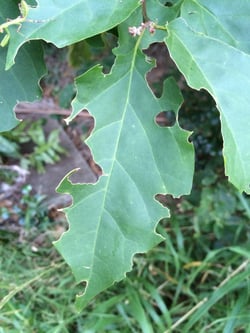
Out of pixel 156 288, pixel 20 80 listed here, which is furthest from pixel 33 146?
pixel 20 80

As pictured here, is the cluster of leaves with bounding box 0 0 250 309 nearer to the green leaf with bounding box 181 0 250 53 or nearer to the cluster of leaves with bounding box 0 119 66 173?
the green leaf with bounding box 181 0 250 53

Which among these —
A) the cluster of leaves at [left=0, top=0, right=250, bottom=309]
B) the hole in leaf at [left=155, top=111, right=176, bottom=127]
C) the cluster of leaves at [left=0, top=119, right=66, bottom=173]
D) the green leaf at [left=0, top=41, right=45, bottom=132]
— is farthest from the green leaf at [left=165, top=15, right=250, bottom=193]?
the cluster of leaves at [left=0, top=119, right=66, bottom=173]

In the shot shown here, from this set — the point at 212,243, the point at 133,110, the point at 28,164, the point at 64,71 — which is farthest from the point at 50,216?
the point at 133,110

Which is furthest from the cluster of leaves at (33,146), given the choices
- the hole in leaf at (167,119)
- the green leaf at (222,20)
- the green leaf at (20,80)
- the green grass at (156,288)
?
the green leaf at (222,20)

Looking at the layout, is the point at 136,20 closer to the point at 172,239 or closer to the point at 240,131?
the point at 240,131

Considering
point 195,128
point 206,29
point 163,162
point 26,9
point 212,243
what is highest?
point 26,9

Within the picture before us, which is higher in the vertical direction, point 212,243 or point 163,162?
point 163,162
